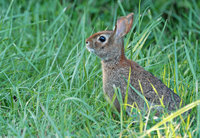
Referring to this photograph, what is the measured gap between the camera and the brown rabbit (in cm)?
369

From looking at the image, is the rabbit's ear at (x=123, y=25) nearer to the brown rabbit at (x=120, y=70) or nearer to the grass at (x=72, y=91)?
the brown rabbit at (x=120, y=70)

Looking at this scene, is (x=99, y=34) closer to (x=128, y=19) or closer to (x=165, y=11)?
(x=128, y=19)

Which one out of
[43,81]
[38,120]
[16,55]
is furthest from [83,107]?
Answer: [16,55]

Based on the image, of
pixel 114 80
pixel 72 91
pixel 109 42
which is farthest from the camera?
pixel 109 42

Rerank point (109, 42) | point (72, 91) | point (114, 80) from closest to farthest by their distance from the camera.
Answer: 1. point (72, 91)
2. point (114, 80)
3. point (109, 42)

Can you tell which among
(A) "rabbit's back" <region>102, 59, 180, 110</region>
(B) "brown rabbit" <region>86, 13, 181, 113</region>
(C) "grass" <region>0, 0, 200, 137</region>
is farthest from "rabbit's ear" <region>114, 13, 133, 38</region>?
(C) "grass" <region>0, 0, 200, 137</region>

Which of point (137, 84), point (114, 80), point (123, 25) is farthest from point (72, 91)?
point (123, 25)

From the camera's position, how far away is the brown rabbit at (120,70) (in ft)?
12.1

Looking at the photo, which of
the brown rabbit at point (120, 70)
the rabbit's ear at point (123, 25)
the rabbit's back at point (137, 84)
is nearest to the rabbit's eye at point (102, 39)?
the brown rabbit at point (120, 70)

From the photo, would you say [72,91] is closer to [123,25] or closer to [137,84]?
[137,84]

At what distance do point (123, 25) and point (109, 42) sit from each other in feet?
0.76

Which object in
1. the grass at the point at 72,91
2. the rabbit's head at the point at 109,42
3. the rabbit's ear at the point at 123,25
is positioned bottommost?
the grass at the point at 72,91

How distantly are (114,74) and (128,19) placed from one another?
1.95 feet

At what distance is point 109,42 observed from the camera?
A: 3943 millimetres
